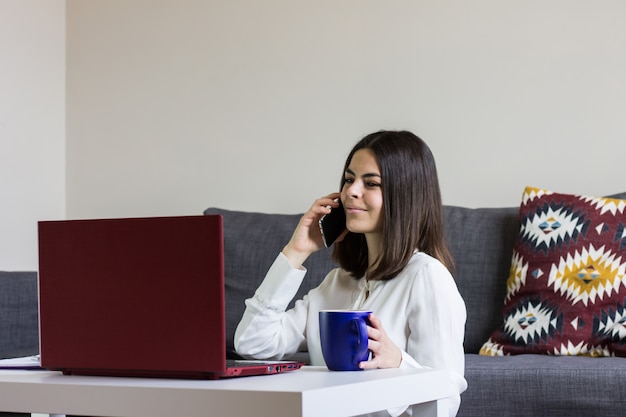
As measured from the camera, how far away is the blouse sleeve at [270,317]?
167 centimetres

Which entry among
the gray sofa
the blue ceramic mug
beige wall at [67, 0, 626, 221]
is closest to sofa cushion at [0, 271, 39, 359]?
the gray sofa

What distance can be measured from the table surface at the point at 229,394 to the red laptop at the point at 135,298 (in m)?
0.03

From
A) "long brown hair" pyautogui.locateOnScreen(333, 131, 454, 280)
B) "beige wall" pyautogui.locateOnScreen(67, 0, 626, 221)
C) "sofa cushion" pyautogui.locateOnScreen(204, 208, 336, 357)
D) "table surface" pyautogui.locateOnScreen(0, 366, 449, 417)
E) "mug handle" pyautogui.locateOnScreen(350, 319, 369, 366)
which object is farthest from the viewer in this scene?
"beige wall" pyautogui.locateOnScreen(67, 0, 626, 221)

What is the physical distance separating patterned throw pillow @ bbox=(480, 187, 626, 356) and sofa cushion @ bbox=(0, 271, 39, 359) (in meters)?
1.26

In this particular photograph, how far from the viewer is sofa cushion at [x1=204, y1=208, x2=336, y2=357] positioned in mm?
2592

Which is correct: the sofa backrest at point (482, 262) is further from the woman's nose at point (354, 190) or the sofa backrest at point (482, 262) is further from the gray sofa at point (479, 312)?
the woman's nose at point (354, 190)

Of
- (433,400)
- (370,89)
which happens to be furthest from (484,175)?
(433,400)

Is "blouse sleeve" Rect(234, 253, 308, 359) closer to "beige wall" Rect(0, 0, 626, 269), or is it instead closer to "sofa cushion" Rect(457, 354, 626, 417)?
"sofa cushion" Rect(457, 354, 626, 417)

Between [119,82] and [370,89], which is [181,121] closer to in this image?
[119,82]

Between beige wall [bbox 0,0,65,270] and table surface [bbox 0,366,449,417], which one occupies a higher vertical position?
beige wall [bbox 0,0,65,270]

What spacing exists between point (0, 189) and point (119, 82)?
619mm

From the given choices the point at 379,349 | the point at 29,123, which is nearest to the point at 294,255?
the point at 379,349

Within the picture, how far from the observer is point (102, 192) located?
3.46 metres

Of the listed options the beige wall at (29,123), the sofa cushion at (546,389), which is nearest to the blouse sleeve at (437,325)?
the sofa cushion at (546,389)
